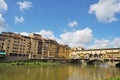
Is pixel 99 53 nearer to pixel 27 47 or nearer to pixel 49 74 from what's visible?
pixel 27 47

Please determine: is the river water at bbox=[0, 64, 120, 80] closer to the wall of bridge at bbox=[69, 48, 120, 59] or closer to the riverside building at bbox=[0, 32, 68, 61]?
the riverside building at bbox=[0, 32, 68, 61]

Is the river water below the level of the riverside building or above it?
below

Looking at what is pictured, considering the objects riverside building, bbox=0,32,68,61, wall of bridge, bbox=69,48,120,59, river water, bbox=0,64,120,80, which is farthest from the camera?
wall of bridge, bbox=69,48,120,59

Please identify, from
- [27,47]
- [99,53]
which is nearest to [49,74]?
[27,47]

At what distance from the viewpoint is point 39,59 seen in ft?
317

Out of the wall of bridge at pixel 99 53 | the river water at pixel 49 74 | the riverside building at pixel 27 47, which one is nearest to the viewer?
the river water at pixel 49 74

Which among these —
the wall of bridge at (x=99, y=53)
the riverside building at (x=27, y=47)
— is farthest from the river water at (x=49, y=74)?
the wall of bridge at (x=99, y=53)

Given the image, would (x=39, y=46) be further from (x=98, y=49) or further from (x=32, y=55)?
Result: (x=98, y=49)

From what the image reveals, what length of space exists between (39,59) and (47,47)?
13705 millimetres

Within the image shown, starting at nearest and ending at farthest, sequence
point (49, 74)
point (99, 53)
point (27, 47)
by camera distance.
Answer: point (49, 74) < point (27, 47) < point (99, 53)

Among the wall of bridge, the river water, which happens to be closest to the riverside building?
the wall of bridge

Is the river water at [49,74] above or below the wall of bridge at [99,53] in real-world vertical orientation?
below

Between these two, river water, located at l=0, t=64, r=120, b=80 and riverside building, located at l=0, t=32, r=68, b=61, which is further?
riverside building, located at l=0, t=32, r=68, b=61

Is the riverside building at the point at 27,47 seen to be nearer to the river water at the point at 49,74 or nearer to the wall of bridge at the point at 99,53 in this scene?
the wall of bridge at the point at 99,53
